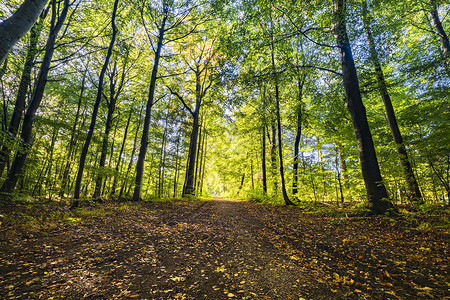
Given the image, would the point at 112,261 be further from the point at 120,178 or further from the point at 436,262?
the point at 120,178

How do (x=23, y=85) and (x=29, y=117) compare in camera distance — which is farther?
(x=23, y=85)

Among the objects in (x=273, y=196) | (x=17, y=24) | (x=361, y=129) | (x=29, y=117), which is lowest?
→ (x=273, y=196)

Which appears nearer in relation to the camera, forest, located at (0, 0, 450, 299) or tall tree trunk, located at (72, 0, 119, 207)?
forest, located at (0, 0, 450, 299)

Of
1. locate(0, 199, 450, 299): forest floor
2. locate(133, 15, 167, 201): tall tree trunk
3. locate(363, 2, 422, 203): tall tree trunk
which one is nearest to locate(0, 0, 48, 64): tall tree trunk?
locate(0, 199, 450, 299): forest floor

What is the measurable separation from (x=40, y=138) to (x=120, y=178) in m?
9.35

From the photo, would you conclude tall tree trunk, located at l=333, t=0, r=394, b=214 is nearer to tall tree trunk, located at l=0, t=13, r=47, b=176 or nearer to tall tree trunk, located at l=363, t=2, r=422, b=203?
tall tree trunk, located at l=363, t=2, r=422, b=203

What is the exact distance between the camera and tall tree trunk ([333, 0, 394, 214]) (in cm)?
643

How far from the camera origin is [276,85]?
9.80m

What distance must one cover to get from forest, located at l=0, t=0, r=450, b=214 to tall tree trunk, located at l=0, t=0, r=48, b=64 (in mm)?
53

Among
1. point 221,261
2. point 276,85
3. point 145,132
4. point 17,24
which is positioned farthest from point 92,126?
point 276,85

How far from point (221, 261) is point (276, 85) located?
910 cm

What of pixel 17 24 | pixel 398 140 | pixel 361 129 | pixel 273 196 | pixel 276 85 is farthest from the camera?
pixel 273 196

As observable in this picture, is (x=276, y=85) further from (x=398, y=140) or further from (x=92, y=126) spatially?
(x=92, y=126)

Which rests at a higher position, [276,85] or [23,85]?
[276,85]
